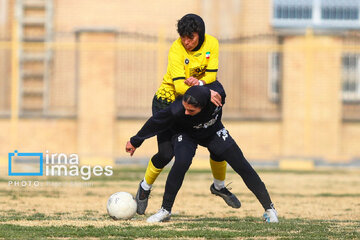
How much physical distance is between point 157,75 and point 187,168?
13047 millimetres

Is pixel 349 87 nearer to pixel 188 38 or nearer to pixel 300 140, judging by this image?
pixel 300 140

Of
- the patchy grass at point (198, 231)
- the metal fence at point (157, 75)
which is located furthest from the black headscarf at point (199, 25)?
the metal fence at point (157, 75)

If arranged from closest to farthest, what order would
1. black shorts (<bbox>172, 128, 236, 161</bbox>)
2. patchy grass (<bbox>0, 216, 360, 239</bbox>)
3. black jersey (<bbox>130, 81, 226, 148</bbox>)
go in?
patchy grass (<bbox>0, 216, 360, 239</bbox>) → black jersey (<bbox>130, 81, 226, 148</bbox>) → black shorts (<bbox>172, 128, 236, 161</bbox>)

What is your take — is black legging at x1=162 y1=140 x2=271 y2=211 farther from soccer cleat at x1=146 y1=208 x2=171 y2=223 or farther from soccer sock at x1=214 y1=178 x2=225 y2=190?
soccer sock at x1=214 y1=178 x2=225 y2=190

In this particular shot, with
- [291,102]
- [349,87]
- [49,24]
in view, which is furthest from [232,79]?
[49,24]

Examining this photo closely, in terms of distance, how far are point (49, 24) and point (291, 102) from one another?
6.96 meters

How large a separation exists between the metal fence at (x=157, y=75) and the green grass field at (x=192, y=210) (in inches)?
128

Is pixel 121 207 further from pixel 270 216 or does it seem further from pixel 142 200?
pixel 270 216

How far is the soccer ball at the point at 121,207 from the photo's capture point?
1042cm

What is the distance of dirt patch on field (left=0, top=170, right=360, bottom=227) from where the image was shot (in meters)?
11.3

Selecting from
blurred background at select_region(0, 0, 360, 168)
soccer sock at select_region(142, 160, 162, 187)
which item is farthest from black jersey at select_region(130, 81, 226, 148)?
blurred background at select_region(0, 0, 360, 168)

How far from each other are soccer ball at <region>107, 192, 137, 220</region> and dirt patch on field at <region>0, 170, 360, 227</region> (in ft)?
0.37

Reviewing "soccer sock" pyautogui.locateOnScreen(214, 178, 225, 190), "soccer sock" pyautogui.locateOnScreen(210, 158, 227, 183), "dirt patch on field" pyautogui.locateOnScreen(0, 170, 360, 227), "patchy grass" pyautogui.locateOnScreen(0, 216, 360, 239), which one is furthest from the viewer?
"dirt patch on field" pyautogui.locateOnScreen(0, 170, 360, 227)

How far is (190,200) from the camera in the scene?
1420 centimetres
